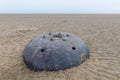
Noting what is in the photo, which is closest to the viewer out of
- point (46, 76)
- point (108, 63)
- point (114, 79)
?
point (114, 79)

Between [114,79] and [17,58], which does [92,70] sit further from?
[17,58]

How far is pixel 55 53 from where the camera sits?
537cm

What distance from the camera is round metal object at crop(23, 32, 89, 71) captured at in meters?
5.29

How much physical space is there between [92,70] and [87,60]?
0.59 metres

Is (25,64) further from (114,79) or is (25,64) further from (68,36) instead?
(114,79)

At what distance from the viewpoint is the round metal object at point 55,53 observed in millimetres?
5293

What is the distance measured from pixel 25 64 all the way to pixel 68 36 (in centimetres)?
135

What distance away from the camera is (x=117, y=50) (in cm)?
620

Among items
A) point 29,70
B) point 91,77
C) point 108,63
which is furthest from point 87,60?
point 29,70

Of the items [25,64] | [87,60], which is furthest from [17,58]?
[87,60]

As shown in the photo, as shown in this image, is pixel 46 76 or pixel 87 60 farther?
pixel 87 60

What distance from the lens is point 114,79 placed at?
15.5ft

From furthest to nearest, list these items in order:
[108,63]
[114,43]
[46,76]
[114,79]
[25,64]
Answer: [114,43]
[25,64]
[108,63]
[46,76]
[114,79]

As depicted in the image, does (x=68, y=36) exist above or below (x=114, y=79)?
above
